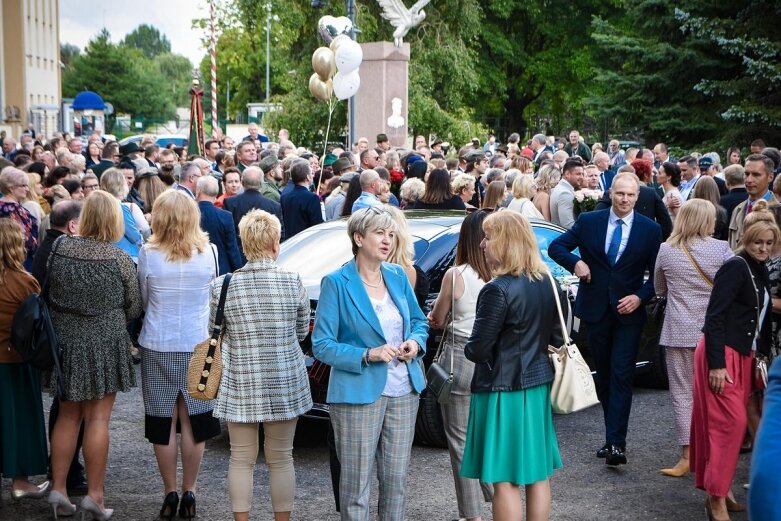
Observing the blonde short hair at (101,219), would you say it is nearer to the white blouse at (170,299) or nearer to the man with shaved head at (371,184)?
the white blouse at (170,299)

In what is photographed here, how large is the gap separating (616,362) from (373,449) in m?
2.62

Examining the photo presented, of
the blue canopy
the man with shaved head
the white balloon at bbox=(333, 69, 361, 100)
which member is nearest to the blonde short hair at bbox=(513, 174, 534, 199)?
the man with shaved head

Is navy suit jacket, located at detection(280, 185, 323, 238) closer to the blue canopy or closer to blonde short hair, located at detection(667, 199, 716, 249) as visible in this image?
blonde short hair, located at detection(667, 199, 716, 249)

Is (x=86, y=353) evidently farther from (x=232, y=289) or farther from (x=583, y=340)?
(x=583, y=340)

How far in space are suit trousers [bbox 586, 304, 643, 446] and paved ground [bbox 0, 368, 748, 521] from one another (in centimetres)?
33

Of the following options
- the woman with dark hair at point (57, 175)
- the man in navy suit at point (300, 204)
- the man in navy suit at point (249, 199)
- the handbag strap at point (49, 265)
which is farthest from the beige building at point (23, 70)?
the handbag strap at point (49, 265)

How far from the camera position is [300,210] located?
1128 centimetres

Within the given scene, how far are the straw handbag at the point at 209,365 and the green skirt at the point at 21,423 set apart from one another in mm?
1332

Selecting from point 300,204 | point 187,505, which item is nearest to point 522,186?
point 300,204

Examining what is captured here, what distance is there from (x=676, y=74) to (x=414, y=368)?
797 inches

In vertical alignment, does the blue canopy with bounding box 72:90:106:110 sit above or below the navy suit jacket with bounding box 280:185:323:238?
above

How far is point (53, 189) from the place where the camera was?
33.5 ft

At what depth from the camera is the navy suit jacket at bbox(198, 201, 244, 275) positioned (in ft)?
30.6

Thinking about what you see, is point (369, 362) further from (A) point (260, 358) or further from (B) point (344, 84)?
(B) point (344, 84)
